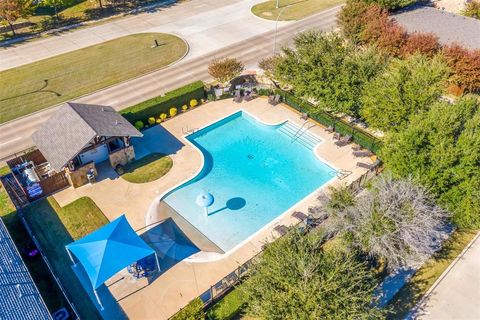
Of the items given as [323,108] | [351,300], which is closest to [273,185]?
[323,108]

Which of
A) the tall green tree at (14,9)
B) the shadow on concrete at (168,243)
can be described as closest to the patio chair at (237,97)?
the shadow on concrete at (168,243)

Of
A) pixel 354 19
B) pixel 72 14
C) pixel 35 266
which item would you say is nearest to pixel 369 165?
pixel 354 19

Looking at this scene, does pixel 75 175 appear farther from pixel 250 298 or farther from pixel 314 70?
pixel 314 70

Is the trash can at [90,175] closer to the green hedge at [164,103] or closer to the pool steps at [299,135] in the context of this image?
the green hedge at [164,103]

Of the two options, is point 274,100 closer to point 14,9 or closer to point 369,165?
point 369,165

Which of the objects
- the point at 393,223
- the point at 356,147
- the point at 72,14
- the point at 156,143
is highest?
the point at 72,14

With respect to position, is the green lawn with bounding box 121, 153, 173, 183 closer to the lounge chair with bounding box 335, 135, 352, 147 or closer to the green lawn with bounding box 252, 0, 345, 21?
the lounge chair with bounding box 335, 135, 352, 147

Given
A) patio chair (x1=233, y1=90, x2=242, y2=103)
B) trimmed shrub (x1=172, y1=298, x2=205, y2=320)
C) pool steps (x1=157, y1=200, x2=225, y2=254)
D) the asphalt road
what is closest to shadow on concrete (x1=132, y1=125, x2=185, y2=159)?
the asphalt road
